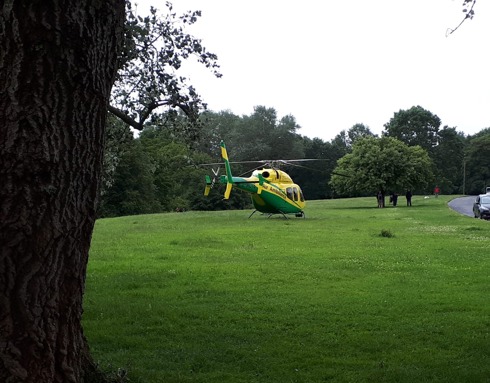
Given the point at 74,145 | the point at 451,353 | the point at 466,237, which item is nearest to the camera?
the point at 74,145

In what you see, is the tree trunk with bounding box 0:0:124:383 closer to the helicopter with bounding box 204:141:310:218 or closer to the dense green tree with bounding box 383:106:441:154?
the helicopter with bounding box 204:141:310:218

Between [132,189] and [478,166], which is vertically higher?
[478,166]

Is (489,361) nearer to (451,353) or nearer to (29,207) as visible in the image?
(451,353)

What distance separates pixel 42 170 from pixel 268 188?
29818 millimetres

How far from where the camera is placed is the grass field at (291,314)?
237 inches

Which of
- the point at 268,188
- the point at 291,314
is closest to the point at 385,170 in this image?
the point at 268,188

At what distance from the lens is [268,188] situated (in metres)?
33.3

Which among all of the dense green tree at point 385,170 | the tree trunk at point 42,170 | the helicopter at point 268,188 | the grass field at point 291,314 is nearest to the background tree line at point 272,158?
the dense green tree at point 385,170

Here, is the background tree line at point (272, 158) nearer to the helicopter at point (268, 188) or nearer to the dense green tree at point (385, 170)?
the dense green tree at point (385, 170)

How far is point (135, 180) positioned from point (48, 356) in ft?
201

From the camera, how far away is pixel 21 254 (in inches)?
140

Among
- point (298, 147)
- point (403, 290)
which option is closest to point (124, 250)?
point (403, 290)

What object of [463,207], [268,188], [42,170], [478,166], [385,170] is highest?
[478,166]

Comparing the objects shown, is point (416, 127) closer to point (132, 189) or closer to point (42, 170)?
point (132, 189)
